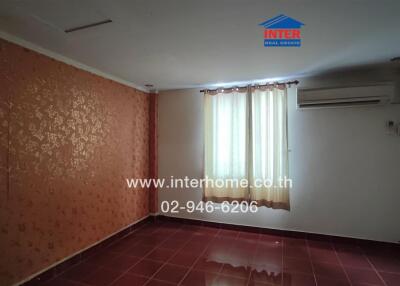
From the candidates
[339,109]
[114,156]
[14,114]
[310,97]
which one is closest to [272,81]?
Answer: [310,97]

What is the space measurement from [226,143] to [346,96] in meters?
1.56

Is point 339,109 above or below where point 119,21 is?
below

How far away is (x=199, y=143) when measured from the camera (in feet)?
11.3

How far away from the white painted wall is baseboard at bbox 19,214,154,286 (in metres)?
1.60

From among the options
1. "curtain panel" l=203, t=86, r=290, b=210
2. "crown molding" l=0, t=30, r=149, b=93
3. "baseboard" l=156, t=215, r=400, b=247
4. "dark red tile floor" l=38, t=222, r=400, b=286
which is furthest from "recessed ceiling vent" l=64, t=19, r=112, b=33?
"baseboard" l=156, t=215, r=400, b=247

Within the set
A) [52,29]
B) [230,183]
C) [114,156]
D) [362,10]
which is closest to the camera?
[362,10]

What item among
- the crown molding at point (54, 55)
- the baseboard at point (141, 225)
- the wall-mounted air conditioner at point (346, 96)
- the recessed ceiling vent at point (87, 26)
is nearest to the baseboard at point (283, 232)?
the baseboard at point (141, 225)

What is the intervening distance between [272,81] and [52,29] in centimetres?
250

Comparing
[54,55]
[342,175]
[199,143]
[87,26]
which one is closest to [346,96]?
[342,175]

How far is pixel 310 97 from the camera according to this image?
8.75 feet

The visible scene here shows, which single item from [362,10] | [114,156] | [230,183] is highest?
[362,10]

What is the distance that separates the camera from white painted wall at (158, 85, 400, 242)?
2602mm

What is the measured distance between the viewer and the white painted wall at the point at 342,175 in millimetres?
2602

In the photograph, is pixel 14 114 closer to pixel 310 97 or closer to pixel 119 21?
pixel 119 21
